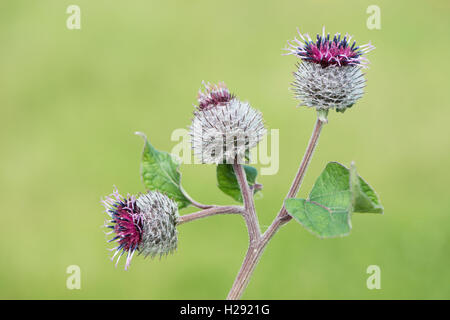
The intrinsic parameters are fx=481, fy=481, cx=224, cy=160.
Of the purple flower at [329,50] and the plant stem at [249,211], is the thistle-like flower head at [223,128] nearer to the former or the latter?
the plant stem at [249,211]

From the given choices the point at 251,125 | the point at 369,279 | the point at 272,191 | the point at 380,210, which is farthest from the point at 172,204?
the point at 272,191

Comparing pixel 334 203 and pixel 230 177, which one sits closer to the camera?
pixel 334 203

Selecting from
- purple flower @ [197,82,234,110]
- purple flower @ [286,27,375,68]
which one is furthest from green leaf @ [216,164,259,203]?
purple flower @ [286,27,375,68]

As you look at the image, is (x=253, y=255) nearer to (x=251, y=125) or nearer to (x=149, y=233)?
(x=149, y=233)

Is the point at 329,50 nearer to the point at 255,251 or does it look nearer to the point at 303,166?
the point at 303,166

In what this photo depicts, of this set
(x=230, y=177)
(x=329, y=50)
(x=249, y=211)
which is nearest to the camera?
(x=249, y=211)

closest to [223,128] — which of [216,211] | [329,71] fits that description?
[216,211]

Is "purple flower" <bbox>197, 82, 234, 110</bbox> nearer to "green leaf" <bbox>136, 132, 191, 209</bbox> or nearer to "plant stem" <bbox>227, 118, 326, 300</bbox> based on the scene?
"green leaf" <bbox>136, 132, 191, 209</bbox>
